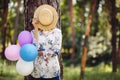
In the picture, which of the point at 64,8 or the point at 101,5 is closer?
the point at 101,5

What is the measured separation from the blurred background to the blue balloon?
8.76 m

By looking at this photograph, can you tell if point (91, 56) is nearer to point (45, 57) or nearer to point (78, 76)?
point (78, 76)

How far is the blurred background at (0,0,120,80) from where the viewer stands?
1773 centimetres

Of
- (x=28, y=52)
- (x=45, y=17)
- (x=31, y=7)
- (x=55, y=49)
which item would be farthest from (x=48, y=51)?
(x=31, y=7)

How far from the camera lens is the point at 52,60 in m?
7.12

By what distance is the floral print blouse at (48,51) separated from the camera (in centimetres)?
704

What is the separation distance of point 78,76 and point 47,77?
1054 centimetres

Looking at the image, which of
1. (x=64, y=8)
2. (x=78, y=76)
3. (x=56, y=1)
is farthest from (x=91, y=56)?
(x=56, y=1)

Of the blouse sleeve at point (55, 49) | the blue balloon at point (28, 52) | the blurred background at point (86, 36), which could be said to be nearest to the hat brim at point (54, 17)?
the blouse sleeve at point (55, 49)

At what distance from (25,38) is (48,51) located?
1.61 feet

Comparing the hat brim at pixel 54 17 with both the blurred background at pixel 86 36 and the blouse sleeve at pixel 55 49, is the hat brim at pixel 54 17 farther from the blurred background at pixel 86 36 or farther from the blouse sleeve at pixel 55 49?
the blurred background at pixel 86 36

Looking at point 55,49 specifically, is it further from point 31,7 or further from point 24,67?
point 31,7

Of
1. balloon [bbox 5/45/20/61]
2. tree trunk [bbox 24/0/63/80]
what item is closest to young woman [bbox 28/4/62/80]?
balloon [bbox 5/45/20/61]

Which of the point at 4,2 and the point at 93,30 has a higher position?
the point at 4,2
